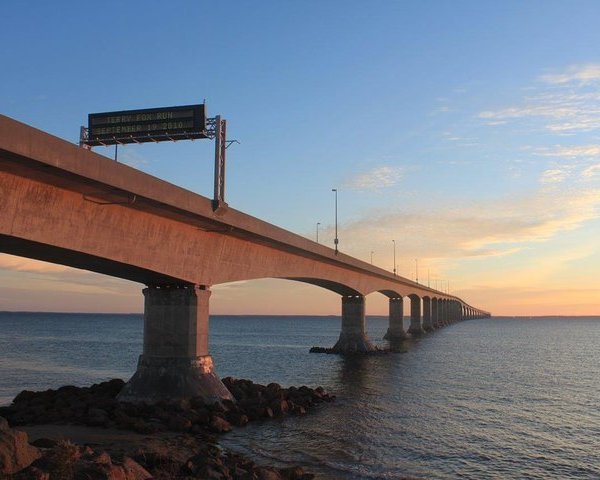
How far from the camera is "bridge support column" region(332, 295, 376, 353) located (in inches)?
2749

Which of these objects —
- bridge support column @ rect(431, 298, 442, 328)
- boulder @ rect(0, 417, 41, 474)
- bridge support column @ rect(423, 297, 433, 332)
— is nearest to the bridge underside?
boulder @ rect(0, 417, 41, 474)

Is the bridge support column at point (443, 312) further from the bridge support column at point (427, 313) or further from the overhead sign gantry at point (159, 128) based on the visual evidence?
the overhead sign gantry at point (159, 128)

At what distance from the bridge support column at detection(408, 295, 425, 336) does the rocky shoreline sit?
9137 cm

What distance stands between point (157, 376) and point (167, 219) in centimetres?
734

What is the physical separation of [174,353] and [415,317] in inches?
4094

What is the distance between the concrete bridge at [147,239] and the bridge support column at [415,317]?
85.7 m

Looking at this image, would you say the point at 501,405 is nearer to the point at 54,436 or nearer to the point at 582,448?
the point at 582,448

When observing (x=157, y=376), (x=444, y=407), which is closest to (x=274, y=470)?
(x=157, y=376)

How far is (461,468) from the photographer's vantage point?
21.2 meters

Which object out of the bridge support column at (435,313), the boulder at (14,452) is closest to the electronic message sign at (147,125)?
the boulder at (14,452)

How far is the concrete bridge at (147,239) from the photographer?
59.3 ft

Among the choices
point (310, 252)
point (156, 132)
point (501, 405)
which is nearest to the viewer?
point (156, 132)

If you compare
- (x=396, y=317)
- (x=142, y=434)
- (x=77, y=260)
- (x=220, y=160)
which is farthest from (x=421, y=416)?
(x=396, y=317)

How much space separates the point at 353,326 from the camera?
70.9 m
